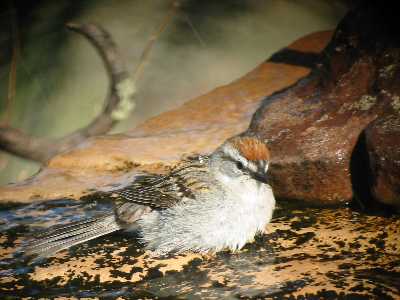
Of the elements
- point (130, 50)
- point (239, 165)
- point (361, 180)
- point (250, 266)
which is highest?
point (130, 50)

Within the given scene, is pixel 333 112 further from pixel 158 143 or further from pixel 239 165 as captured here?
pixel 158 143

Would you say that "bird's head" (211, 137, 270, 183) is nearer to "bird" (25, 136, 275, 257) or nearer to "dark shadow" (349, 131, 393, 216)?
"bird" (25, 136, 275, 257)

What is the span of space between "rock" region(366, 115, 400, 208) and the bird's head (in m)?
0.92

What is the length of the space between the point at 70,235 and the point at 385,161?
2555 millimetres

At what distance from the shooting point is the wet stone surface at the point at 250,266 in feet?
12.0

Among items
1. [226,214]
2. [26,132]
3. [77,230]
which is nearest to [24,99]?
[26,132]

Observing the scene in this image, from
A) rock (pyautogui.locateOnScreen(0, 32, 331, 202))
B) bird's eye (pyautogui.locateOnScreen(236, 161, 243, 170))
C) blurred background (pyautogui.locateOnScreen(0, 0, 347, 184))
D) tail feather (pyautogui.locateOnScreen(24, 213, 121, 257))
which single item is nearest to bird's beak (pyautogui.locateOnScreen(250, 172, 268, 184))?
bird's eye (pyautogui.locateOnScreen(236, 161, 243, 170))

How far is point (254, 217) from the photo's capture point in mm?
4312

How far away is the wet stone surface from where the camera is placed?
12.0 feet

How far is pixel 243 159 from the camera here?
4.46 metres

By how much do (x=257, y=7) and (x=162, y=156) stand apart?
3.74 metres

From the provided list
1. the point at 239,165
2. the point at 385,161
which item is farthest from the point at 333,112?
the point at 239,165

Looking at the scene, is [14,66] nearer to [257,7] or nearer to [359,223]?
[257,7]

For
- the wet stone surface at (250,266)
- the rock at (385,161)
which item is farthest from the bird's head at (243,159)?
the rock at (385,161)
